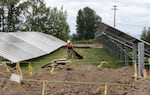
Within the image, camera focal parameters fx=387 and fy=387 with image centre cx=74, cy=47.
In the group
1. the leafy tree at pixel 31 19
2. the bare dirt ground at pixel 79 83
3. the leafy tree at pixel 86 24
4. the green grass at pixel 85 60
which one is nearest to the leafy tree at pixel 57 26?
the leafy tree at pixel 31 19

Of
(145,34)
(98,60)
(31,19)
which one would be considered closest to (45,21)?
(31,19)

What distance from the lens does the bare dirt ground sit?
15.2 m

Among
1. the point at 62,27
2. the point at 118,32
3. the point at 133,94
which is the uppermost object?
the point at 62,27

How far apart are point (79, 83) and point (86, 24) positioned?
262 feet

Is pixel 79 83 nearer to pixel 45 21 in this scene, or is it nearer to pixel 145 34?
pixel 145 34

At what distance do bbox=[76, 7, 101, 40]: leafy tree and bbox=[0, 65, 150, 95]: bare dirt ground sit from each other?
73882mm

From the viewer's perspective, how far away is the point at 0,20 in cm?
7481

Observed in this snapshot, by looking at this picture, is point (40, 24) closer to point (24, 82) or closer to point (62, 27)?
point (62, 27)

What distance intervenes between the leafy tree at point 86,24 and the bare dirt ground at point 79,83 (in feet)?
242

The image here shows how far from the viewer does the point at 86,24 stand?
Answer: 96625mm

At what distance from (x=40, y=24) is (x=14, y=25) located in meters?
5.17

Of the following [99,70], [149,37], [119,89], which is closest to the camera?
[119,89]

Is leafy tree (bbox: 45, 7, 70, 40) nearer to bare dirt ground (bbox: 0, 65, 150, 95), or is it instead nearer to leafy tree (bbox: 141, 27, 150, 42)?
leafy tree (bbox: 141, 27, 150, 42)

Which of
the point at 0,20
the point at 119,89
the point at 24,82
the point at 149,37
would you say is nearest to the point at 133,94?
the point at 119,89
